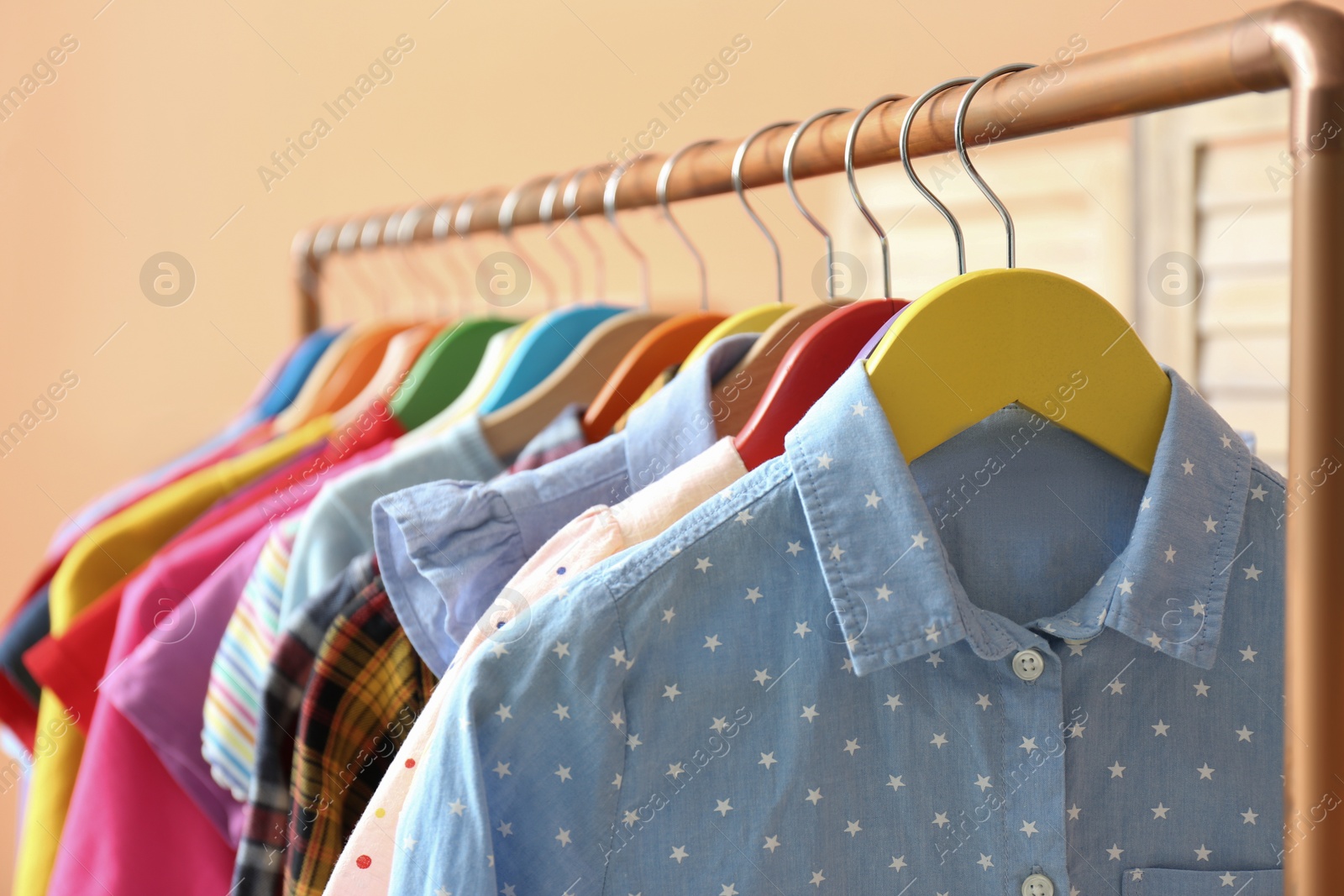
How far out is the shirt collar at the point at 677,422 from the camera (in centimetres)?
75

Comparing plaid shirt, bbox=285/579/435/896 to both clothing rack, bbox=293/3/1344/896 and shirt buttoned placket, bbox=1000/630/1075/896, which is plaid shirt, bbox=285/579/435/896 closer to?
shirt buttoned placket, bbox=1000/630/1075/896

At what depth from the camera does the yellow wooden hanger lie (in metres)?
0.62

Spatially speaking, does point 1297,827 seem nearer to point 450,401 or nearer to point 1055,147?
point 450,401

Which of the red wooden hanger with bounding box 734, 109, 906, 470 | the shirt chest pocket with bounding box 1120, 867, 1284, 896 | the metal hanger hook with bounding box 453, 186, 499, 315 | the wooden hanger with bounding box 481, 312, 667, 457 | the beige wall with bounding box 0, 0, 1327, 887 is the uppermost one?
the beige wall with bounding box 0, 0, 1327, 887

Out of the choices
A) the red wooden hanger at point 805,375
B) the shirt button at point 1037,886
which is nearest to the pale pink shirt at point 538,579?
the red wooden hanger at point 805,375

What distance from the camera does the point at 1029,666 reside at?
0.62 meters

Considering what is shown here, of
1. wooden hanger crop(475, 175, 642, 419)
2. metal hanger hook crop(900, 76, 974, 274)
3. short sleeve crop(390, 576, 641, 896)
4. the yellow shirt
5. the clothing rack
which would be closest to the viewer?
the clothing rack

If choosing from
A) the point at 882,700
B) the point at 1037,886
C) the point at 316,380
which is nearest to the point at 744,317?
the point at 882,700

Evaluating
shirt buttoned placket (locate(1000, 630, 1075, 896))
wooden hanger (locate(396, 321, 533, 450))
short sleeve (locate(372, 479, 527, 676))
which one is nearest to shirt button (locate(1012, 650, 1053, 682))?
shirt buttoned placket (locate(1000, 630, 1075, 896))

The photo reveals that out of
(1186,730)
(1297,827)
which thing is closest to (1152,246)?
(1186,730)

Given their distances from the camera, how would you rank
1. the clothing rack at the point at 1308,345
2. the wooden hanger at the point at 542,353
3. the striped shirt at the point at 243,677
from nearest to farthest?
the clothing rack at the point at 1308,345
the striped shirt at the point at 243,677
the wooden hanger at the point at 542,353

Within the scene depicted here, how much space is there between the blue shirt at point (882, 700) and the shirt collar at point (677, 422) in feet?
0.43

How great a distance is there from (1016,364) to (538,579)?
0.31 m

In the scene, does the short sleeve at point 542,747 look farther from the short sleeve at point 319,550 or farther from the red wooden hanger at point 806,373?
the short sleeve at point 319,550
